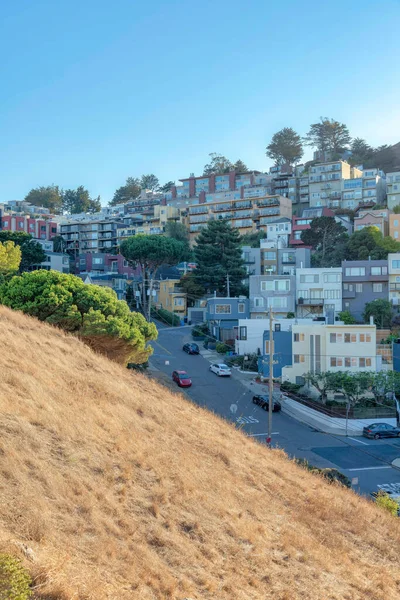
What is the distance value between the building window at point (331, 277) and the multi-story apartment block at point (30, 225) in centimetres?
5777

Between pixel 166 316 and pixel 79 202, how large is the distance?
294ft

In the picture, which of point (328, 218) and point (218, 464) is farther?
point (328, 218)

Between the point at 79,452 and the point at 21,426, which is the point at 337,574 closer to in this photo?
the point at 79,452

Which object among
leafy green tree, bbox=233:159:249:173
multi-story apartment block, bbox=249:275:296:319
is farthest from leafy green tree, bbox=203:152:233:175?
multi-story apartment block, bbox=249:275:296:319

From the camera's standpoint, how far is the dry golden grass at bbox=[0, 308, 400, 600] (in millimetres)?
8039

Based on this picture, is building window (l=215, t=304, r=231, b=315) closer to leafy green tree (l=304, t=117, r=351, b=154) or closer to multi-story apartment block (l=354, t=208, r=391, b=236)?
multi-story apartment block (l=354, t=208, r=391, b=236)

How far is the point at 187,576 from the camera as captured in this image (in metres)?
8.40

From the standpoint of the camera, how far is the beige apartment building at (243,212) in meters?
94.9

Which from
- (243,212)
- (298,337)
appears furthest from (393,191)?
(298,337)

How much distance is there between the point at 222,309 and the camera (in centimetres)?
6062

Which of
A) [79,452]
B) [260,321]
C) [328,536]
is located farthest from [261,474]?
[260,321]

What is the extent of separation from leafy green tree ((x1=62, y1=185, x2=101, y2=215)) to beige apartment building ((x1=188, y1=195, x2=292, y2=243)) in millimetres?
56690

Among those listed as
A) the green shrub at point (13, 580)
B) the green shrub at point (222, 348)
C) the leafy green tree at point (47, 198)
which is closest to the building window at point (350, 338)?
the green shrub at point (222, 348)

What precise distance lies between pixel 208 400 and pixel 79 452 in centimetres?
2787
